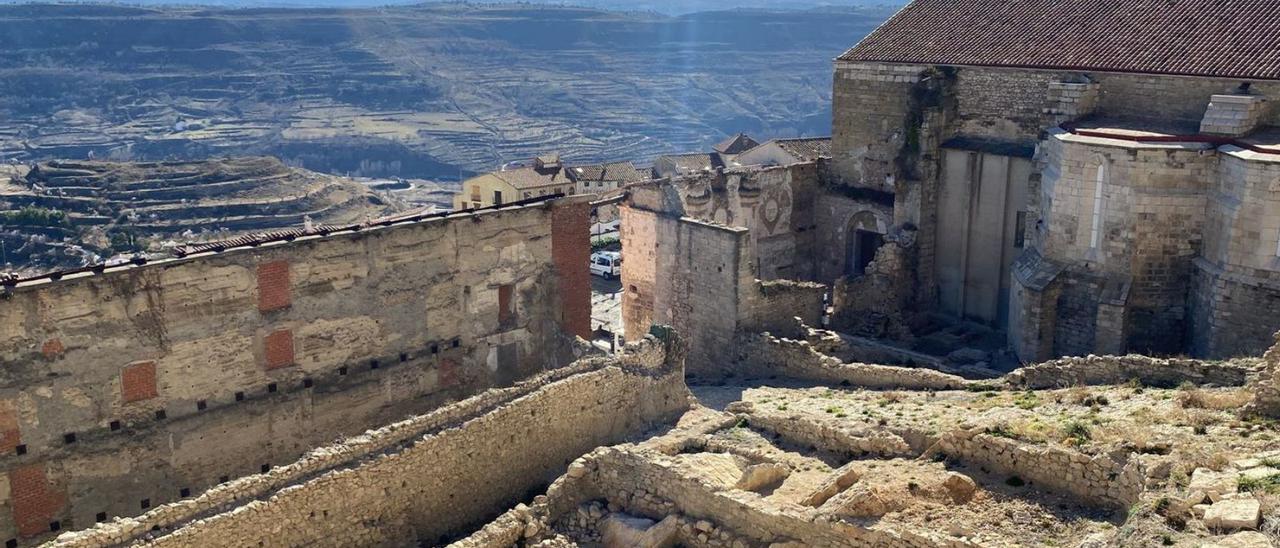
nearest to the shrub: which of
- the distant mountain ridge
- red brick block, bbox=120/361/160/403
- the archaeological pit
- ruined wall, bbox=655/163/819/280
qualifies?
the archaeological pit

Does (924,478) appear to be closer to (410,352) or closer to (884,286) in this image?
(410,352)

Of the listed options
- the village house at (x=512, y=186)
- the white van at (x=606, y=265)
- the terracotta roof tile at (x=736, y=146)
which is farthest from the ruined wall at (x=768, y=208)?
the terracotta roof tile at (x=736, y=146)

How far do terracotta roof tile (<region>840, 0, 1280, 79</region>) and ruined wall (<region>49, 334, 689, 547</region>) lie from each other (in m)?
13.0

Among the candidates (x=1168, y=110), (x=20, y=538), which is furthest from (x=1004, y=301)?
(x=20, y=538)

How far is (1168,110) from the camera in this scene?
84.8 ft

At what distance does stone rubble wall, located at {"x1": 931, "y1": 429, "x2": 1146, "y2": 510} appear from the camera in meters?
14.0

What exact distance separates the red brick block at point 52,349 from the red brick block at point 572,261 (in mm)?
8964

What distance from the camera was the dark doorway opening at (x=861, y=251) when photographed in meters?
33.4

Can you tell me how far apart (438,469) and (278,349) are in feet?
14.2

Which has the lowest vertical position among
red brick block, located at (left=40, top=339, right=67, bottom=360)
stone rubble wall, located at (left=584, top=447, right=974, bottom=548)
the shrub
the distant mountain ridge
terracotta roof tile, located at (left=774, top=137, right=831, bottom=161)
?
the distant mountain ridge

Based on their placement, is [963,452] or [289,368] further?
[289,368]

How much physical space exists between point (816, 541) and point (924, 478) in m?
1.87

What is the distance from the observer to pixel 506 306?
2275cm

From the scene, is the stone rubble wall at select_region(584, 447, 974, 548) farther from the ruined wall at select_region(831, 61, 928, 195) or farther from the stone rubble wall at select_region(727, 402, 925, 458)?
the ruined wall at select_region(831, 61, 928, 195)
